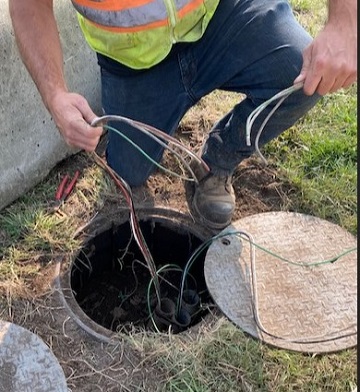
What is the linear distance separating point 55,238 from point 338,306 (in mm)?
929

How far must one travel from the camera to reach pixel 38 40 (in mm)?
1923

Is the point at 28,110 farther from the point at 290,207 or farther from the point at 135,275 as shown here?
the point at 290,207

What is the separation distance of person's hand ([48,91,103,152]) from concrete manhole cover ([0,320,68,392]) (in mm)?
607

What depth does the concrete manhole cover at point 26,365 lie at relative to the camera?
1.89 m

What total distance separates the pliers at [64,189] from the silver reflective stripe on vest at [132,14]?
66 cm

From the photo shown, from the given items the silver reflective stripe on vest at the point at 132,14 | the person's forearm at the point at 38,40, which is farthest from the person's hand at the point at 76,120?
the silver reflective stripe on vest at the point at 132,14

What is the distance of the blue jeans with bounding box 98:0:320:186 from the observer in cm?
218

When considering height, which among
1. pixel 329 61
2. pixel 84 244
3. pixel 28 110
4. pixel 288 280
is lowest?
pixel 288 280

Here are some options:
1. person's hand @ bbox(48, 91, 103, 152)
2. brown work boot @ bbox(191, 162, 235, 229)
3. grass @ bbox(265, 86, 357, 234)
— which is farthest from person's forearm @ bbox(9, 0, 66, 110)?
grass @ bbox(265, 86, 357, 234)

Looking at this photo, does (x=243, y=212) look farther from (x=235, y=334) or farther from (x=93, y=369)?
(x=93, y=369)

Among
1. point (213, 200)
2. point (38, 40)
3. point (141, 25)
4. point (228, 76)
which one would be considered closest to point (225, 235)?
point (213, 200)

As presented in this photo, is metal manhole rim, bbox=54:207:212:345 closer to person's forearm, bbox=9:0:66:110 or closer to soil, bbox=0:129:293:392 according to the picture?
soil, bbox=0:129:293:392

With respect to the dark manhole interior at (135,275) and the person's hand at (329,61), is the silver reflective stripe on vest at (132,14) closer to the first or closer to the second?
the person's hand at (329,61)

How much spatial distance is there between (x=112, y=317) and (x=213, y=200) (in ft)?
1.77
